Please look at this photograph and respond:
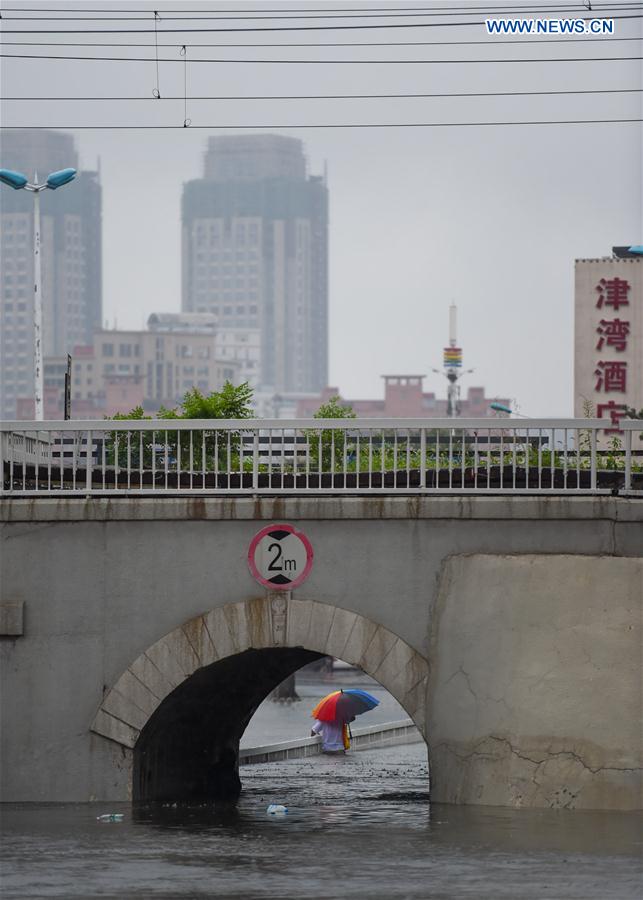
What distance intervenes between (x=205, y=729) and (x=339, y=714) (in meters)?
9.20

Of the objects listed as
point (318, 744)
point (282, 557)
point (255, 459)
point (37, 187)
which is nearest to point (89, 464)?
point (255, 459)

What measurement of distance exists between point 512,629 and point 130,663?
4328mm

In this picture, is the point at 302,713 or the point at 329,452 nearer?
the point at 329,452

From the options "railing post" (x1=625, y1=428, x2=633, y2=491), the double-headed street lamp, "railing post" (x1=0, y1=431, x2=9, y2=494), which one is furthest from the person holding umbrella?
"railing post" (x1=625, y1=428, x2=633, y2=491)

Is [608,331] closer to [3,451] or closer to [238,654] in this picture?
[238,654]

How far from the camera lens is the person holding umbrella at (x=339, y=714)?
31.1 metres

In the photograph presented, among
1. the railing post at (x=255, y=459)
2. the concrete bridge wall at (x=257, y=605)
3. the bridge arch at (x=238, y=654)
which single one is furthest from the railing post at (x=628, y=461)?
the railing post at (x=255, y=459)

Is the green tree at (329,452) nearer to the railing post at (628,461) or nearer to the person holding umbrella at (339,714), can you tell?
the railing post at (628,461)

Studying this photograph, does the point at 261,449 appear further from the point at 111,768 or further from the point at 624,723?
the point at 624,723

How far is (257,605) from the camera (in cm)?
1888

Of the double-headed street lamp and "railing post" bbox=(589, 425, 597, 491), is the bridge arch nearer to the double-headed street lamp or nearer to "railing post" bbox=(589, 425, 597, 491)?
"railing post" bbox=(589, 425, 597, 491)

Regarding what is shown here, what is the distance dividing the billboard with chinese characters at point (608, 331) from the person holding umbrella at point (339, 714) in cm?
2984

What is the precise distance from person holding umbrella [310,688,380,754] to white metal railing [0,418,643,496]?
1176cm

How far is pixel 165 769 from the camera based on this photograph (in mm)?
20609
